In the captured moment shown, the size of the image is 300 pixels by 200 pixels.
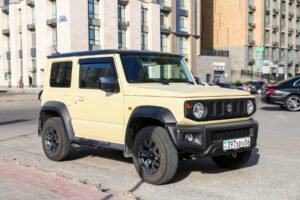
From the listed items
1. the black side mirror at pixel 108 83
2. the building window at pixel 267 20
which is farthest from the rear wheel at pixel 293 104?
the building window at pixel 267 20

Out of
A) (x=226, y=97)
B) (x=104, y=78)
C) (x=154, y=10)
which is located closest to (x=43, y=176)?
(x=104, y=78)

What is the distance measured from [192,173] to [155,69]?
176cm

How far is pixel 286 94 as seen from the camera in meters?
18.8

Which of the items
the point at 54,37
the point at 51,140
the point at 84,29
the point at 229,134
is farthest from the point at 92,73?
the point at 54,37

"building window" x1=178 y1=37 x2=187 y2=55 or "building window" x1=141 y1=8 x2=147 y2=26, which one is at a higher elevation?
"building window" x1=141 y1=8 x2=147 y2=26

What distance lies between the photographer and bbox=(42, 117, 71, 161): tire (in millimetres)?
7816

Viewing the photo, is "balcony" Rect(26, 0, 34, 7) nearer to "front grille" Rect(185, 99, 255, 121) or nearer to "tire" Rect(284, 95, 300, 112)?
"tire" Rect(284, 95, 300, 112)

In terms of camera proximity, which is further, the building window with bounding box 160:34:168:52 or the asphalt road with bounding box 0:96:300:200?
the building window with bounding box 160:34:168:52

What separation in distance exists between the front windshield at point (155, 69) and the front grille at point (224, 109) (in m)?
1.15

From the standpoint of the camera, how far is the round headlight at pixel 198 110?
19.6ft

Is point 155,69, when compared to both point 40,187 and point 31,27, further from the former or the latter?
point 31,27

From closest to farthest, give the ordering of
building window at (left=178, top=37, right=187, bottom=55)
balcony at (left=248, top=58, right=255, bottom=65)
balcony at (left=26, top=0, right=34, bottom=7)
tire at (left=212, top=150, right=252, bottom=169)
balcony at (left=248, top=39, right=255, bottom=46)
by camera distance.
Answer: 1. tire at (left=212, top=150, right=252, bottom=169)
2. balcony at (left=26, top=0, right=34, bottom=7)
3. building window at (left=178, top=37, right=187, bottom=55)
4. balcony at (left=248, top=39, right=255, bottom=46)
5. balcony at (left=248, top=58, right=255, bottom=65)

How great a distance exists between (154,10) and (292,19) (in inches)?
1450

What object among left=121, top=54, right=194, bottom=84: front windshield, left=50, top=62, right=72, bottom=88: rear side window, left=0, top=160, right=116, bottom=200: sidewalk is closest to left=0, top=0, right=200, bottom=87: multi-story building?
left=50, top=62, right=72, bottom=88: rear side window
